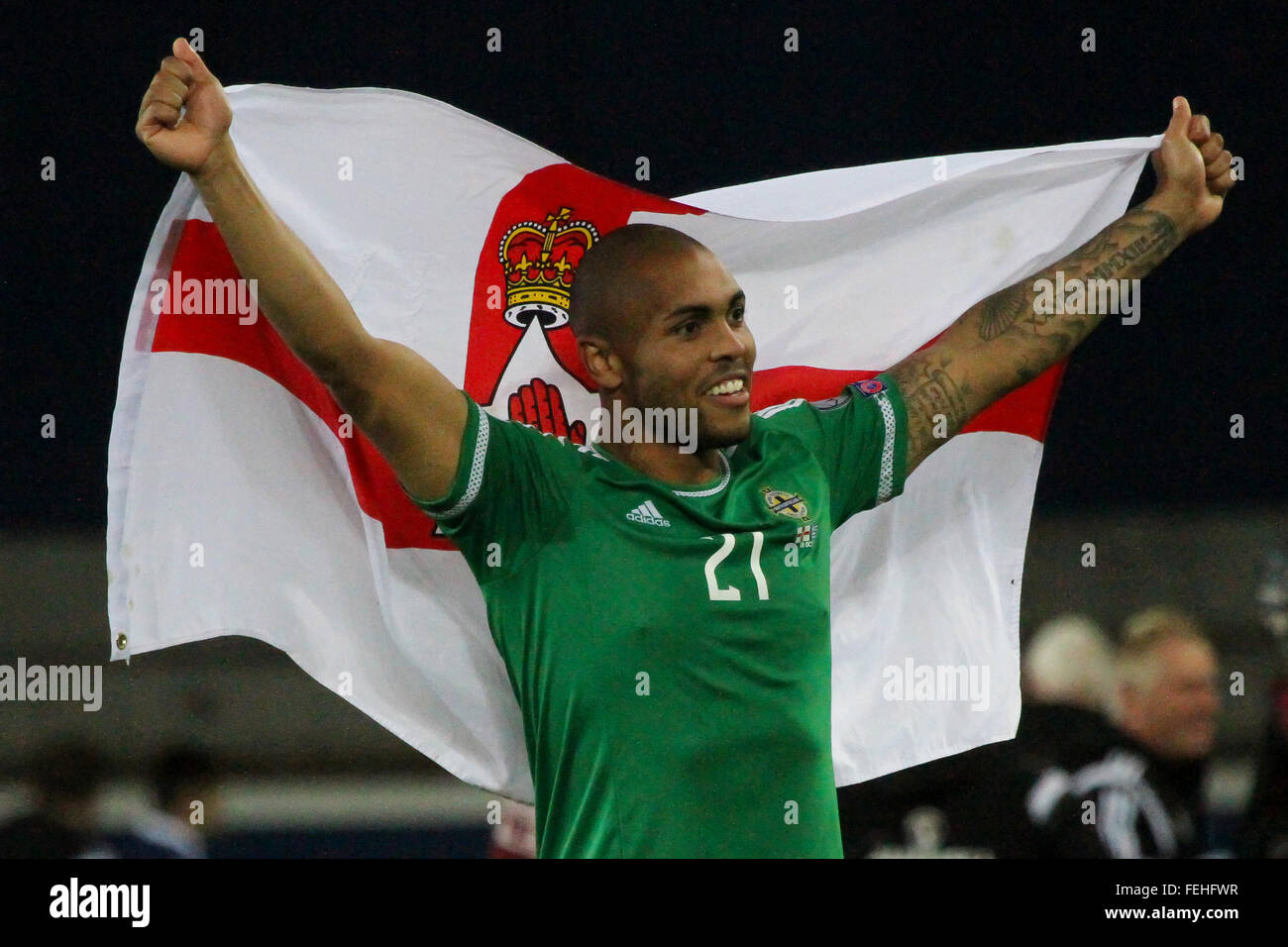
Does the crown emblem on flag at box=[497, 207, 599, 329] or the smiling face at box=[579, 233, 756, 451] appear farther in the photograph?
the crown emblem on flag at box=[497, 207, 599, 329]

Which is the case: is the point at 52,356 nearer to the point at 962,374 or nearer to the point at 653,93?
the point at 653,93

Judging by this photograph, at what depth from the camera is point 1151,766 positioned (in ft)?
13.1

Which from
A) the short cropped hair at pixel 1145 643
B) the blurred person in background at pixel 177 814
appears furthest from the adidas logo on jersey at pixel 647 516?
the blurred person in background at pixel 177 814

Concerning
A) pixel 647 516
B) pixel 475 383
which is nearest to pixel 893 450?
pixel 647 516

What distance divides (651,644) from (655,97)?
1859 mm

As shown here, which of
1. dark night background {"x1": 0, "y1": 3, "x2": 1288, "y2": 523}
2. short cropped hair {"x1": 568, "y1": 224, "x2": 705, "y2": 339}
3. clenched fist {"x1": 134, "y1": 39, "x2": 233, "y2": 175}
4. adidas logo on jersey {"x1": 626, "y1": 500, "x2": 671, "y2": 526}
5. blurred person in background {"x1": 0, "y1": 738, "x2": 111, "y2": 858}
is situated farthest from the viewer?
blurred person in background {"x1": 0, "y1": 738, "x2": 111, "y2": 858}

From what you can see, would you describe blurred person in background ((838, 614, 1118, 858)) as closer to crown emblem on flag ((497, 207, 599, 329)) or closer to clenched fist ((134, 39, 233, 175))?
crown emblem on flag ((497, 207, 599, 329))

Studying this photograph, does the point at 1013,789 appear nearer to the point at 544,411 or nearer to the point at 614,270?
the point at 544,411

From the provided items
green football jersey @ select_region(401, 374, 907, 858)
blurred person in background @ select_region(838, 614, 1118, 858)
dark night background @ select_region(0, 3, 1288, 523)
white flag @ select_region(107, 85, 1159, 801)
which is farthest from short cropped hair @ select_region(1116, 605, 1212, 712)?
green football jersey @ select_region(401, 374, 907, 858)

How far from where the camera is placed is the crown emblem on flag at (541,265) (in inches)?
134

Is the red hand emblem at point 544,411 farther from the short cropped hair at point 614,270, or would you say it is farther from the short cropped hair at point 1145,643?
the short cropped hair at point 1145,643

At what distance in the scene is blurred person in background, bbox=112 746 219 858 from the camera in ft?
16.1

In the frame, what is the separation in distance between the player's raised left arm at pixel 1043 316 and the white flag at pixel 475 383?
0.09 m

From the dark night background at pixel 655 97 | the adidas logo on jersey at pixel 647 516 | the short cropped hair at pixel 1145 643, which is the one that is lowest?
the short cropped hair at pixel 1145 643
